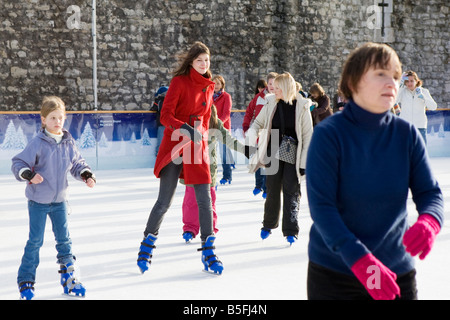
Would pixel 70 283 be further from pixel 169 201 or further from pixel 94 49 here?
pixel 94 49

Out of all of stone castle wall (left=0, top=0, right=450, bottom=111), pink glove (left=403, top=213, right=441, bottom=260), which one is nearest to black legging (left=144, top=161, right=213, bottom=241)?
pink glove (left=403, top=213, right=441, bottom=260)

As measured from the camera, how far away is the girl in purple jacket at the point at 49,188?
3410 mm

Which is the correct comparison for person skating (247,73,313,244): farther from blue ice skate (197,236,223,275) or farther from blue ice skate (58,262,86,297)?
blue ice skate (58,262,86,297)

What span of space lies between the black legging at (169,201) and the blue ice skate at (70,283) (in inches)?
28.0

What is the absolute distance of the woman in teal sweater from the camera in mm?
1841

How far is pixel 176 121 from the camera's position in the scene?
4039 millimetres

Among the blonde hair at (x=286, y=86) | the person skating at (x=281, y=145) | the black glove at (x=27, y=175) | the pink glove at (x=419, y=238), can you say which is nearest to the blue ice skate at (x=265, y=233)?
the person skating at (x=281, y=145)

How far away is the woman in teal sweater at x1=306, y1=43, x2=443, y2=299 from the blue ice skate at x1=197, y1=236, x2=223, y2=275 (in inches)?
82.1

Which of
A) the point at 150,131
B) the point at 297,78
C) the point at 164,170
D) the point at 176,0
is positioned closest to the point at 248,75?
the point at 297,78

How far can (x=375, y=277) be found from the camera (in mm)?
1725

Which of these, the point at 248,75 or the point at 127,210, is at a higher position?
the point at 248,75
